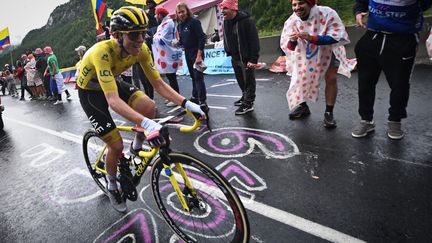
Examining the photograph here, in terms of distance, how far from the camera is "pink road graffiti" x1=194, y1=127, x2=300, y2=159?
4.13 m

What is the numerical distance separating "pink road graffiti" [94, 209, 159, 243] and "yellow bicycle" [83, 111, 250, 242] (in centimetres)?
22

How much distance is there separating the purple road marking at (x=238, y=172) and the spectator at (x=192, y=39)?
282cm

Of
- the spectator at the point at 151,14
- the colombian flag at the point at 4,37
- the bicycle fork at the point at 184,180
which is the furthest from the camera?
the colombian flag at the point at 4,37

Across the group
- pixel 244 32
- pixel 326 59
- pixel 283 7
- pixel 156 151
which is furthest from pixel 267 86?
pixel 283 7

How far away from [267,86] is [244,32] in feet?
9.34

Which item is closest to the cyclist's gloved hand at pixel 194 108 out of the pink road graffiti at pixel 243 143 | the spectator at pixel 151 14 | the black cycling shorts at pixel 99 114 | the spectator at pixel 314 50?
the black cycling shorts at pixel 99 114

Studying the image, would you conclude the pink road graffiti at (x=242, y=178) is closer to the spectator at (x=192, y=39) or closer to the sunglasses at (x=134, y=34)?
the sunglasses at (x=134, y=34)

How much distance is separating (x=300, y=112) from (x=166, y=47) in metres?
3.54

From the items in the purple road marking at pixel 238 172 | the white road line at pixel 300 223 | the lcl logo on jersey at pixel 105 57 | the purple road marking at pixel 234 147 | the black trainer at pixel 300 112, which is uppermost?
the lcl logo on jersey at pixel 105 57

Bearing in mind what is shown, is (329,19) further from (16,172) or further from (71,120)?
(71,120)

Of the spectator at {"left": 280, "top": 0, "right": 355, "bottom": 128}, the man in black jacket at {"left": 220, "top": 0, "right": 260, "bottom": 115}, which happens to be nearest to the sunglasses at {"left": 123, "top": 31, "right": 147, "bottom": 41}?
the spectator at {"left": 280, "top": 0, "right": 355, "bottom": 128}

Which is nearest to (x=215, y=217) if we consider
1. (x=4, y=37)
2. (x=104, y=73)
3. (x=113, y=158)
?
(x=113, y=158)

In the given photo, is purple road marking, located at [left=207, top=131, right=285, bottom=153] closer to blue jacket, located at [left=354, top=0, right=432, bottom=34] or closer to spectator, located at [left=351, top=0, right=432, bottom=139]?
spectator, located at [left=351, top=0, right=432, bottom=139]

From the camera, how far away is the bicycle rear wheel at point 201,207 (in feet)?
7.23
